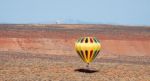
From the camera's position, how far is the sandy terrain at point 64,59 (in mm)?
35469

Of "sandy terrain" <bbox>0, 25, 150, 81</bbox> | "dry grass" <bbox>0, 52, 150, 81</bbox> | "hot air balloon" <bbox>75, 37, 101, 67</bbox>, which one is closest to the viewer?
"dry grass" <bbox>0, 52, 150, 81</bbox>

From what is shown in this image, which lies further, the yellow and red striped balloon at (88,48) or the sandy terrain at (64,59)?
the yellow and red striped balloon at (88,48)

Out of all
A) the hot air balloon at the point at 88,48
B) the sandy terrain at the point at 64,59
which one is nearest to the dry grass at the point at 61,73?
the sandy terrain at the point at 64,59

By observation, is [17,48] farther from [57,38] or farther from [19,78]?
[19,78]

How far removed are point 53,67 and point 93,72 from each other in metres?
3.86

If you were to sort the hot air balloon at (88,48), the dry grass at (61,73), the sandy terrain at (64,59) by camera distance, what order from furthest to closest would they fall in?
the hot air balloon at (88,48) < the sandy terrain at (64,59) < the dry grass at (61,73)

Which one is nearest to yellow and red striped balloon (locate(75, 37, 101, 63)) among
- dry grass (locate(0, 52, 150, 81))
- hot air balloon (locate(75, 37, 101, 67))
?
hot air balloon (locate(75, 37, 101, 67))

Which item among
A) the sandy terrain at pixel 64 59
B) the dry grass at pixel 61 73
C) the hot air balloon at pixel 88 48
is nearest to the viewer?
the dry grass at pixel 61 73

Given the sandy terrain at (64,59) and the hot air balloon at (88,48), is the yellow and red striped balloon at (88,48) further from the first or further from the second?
the sandy terrain at (64,59)

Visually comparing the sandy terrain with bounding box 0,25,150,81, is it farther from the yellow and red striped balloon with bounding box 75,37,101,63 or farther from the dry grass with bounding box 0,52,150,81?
the yellow and red striped balloon with bounding box 75,37,101,63

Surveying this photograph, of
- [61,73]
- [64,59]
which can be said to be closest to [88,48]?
[61,73]

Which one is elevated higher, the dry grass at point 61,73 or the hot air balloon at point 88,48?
the hot air balloon at point 88,48

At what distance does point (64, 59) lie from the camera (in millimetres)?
53562

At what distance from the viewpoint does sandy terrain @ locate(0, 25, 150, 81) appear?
3547 centimetres
